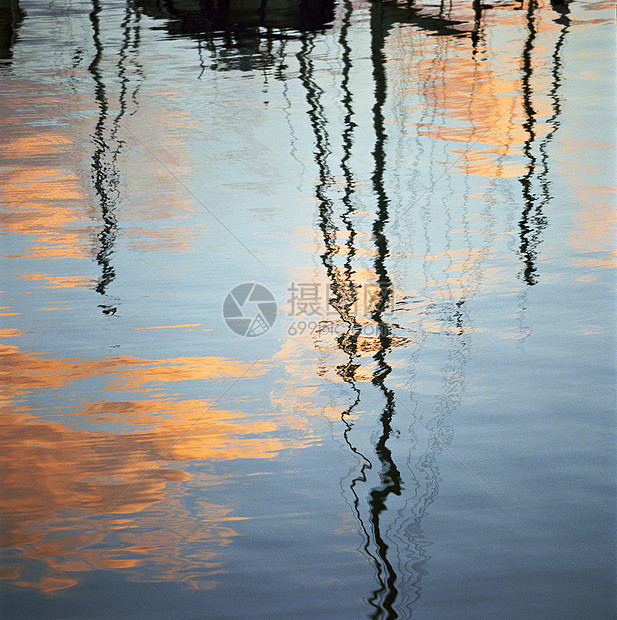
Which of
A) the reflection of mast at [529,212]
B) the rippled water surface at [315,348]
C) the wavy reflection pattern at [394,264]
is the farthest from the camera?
the reflection of mast at [529,212]

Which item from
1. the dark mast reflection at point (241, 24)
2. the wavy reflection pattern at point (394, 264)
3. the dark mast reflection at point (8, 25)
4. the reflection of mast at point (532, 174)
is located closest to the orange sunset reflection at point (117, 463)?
the wavy reflection pattern at point (394, 264)

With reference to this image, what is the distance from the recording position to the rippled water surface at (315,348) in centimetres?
348

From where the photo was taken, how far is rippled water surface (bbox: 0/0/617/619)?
3.48 m

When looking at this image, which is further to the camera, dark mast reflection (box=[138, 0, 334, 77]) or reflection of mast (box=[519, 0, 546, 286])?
dark mast reflection (box=[138, 0, 334, 77])

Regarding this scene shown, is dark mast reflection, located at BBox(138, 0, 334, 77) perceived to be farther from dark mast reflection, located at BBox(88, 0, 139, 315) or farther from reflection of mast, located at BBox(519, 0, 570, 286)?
reflection of mast, located at BBox(519, 0, 570, 286)

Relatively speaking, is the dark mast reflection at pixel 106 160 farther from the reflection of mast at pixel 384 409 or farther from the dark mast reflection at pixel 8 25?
the reflection of mast at pixel 384 409

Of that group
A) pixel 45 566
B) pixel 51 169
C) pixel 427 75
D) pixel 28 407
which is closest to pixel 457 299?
pixel 28 407

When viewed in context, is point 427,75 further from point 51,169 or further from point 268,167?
point 51,169

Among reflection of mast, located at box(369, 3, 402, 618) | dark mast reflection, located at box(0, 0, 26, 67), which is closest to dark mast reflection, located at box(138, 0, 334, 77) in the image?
dark mast reflection, located at box(0, 0, 26, 67)

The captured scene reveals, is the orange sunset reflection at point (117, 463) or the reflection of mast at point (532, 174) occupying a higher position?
the reflection of mast at point (532, 174)

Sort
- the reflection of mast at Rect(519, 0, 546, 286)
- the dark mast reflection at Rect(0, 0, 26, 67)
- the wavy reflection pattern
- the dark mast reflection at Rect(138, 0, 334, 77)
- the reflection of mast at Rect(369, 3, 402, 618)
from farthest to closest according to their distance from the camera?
the dark mast reflection at Rect(0, 0, 26, 67) < the dark mast reflection at Rect(138, 0, 334, 77) < the reflection of mast at Rect(519, 0, 546, 286) < the wavy reflection pattern < the reflection of mast at Rect(369, 3, 402, 618)

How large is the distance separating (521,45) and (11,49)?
824cm

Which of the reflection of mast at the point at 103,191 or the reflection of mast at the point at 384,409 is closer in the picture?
the reflection of mast at the point at 384,409

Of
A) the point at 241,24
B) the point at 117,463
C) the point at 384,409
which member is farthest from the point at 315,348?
the point at 241,24
